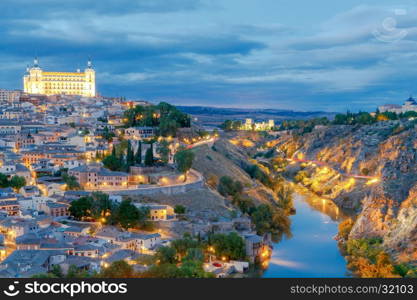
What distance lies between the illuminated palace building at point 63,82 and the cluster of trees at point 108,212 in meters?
54.5

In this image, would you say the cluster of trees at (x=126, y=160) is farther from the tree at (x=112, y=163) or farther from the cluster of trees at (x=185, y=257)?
the cluster of trees at (x=185, y=257)

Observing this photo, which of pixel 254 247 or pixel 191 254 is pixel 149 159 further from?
pixel 191 254

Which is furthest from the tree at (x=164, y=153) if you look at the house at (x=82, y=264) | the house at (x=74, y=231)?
the house at (x=82, y=264)

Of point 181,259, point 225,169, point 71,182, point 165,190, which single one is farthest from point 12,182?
point 225,169

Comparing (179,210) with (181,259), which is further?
(179,210)

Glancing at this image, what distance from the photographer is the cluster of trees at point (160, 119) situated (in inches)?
1960

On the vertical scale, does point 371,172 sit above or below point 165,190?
below

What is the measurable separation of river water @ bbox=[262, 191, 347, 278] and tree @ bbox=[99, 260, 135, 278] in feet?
25.3

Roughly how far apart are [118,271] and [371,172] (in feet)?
132

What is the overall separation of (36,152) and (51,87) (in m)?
44.6

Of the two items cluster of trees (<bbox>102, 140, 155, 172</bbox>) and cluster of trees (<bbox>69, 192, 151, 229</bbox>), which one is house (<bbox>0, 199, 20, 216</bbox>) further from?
cluster of trees (<bbox>102, 140, 155, 172</bbox>)

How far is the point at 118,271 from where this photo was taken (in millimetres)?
21078

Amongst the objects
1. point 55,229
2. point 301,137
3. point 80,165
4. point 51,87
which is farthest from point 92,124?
point 301,137

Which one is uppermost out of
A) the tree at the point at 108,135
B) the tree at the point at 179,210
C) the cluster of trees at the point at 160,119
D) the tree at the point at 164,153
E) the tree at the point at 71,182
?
the cluster of trees at the point at 160,119
